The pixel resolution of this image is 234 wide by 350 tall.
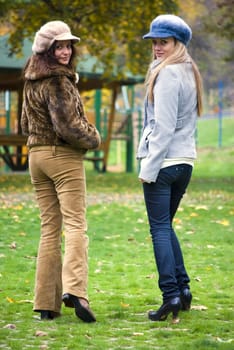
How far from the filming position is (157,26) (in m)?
7.09

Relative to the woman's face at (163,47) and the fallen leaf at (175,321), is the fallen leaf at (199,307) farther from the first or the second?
the woman's face at (163,47)

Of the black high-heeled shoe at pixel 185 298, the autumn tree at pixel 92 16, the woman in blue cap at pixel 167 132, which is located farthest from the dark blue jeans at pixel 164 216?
the autumn tree at pixel 92 16

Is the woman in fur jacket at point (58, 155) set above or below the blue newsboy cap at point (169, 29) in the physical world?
below

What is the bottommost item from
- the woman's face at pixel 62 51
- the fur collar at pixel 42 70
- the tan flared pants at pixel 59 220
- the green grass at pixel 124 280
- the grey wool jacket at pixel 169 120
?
the green grass at pixel 124 280

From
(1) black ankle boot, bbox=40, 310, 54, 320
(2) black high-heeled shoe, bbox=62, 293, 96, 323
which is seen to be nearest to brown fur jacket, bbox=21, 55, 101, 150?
(2) black high-heeled shoe, bbox=62, 293, 96, 323

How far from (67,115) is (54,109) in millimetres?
97

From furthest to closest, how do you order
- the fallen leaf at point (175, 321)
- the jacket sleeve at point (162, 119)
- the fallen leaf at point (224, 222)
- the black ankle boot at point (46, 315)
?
the fallen leaf at point (224, 222), the black ankle boot at point (46, 315), the fallen leaf at point (175, 321), the jacket sleeve at point (162, 119)

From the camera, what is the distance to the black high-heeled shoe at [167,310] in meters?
7.05

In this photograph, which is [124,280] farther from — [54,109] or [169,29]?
[169,29]

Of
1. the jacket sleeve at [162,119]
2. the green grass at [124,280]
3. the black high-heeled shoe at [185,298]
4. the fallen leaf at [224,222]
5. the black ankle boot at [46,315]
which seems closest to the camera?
the green grass at [124,280]

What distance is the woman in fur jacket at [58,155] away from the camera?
23.3ft

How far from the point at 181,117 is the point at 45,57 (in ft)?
3.36

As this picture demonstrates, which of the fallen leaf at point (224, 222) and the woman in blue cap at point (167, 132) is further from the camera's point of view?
the fallen leaf at point (224, 222)

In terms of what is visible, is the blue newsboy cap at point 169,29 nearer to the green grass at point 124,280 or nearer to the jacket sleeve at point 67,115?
the jacket sleeve at point 67,115
